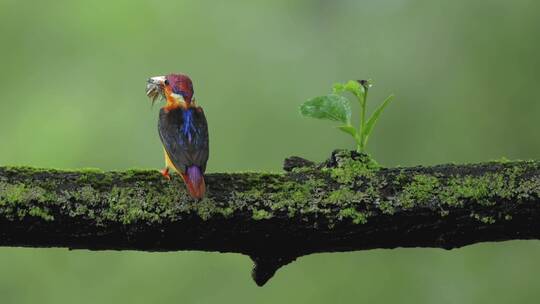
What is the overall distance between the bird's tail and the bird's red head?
52 cm

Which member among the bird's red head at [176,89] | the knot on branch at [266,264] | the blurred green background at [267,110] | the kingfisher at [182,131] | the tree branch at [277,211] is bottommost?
the knot on branch at [266,264]

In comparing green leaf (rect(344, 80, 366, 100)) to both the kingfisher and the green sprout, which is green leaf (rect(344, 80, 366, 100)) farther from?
the kingfisher

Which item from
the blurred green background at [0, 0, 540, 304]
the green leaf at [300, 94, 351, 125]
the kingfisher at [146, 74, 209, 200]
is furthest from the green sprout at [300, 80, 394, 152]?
the blurred green background at [0, 0, 540, 304]

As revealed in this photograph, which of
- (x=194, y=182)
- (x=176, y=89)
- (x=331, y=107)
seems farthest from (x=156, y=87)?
(x=194, y=182)

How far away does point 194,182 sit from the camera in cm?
290

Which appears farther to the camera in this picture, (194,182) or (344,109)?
(344,109)

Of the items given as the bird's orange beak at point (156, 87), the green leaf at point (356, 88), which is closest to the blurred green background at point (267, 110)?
the bird's orange beak at point (156, 87)

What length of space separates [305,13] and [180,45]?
53.8 inches

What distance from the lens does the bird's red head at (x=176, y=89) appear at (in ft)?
11.4

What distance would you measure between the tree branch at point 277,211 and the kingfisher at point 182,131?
0.07 meters

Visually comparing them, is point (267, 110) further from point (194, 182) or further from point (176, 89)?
point (194, 182)

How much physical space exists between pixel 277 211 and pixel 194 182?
245 mm

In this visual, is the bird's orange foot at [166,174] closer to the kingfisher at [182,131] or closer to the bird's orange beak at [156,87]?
the kingfisher at [182,131]

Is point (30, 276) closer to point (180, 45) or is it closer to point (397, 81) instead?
point (180, 45)
